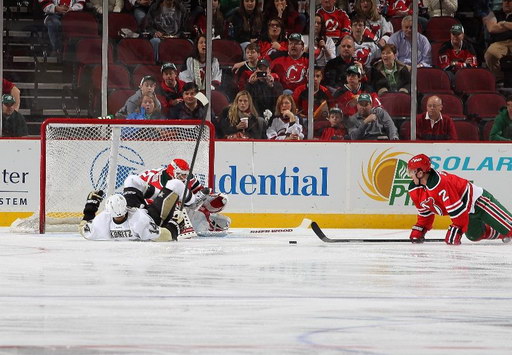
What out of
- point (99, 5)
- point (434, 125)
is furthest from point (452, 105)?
point (99, 5)

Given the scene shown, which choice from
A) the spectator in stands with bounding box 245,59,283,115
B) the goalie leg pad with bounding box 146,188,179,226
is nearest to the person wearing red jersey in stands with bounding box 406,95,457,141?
the spectator in stands with bounding box 245,59,283,115

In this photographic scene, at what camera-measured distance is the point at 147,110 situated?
36.8ft

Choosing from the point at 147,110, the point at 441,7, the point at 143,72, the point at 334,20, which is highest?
the point at 441,7

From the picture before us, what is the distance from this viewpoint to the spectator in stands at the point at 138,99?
1123cm

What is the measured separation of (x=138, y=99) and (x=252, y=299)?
6.16m

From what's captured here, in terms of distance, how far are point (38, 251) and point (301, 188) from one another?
3826 mm

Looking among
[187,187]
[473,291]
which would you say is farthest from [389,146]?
[473,291]

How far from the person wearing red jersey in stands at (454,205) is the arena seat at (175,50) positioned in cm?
312

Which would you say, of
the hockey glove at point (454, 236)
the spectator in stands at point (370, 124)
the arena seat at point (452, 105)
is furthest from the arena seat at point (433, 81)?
the hockey glove at point (454, 236)

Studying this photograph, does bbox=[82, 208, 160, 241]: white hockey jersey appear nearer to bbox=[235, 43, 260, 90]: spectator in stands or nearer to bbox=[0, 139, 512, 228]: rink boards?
bbox=[0, 139, 512, 228]: rink boards

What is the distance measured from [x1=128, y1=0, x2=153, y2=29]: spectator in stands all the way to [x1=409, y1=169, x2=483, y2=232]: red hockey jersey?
3.67m

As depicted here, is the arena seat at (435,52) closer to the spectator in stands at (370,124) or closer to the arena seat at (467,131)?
the arena seat at (467,131)

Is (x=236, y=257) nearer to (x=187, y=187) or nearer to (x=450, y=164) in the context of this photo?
(x=187, y=187)

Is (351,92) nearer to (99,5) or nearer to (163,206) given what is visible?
(99,5)
